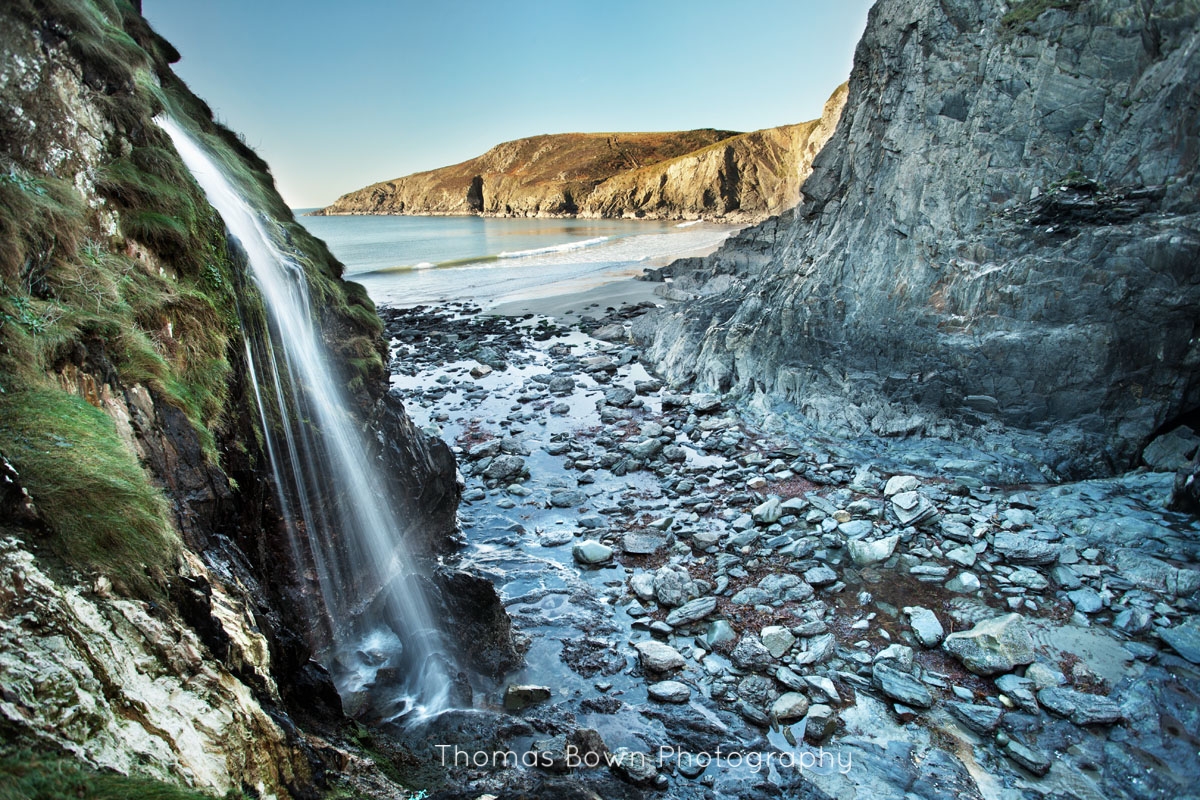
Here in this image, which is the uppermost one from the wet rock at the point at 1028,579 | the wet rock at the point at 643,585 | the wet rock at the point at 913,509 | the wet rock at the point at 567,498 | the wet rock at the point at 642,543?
the wet rock at the point at 913,509

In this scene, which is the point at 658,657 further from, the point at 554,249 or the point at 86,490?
the point at 554,249

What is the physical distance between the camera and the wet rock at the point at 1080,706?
6.79 m

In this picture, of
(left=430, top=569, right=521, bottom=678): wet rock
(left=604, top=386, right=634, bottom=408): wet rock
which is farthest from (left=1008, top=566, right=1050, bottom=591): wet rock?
(left=604, top=386, right=634, bottom=408): wet rock

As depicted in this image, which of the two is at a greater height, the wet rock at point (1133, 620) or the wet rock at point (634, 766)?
the wet rock at point (1133, 620)

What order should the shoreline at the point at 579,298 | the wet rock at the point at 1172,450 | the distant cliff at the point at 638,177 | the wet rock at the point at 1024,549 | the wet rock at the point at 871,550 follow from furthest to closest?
the distant cliff at the point at 638,177
the shoreline at the point at 579,298
the wet rock at the point at 1172,450
the wet rock at the point at 871,550
the wet rock at the point at 1024,549

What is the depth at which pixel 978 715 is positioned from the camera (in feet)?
23.0

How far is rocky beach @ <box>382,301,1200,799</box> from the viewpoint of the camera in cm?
660

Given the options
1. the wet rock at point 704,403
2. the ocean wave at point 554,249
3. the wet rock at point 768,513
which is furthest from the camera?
the ocean wave at point 554,249

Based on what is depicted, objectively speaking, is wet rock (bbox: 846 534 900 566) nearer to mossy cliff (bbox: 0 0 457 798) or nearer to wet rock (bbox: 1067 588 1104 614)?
wet rock (bbox: 1067 588 1104 614)

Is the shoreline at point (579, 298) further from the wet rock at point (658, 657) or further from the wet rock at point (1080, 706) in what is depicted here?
the wet rock at point (1080, 706)

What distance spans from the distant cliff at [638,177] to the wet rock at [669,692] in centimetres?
4910

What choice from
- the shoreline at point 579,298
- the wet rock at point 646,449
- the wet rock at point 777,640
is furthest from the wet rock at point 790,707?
the shoreline at point 579,298

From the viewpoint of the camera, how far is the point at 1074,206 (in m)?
12.3

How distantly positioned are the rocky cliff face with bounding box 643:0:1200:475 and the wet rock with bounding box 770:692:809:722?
27.0 ft
